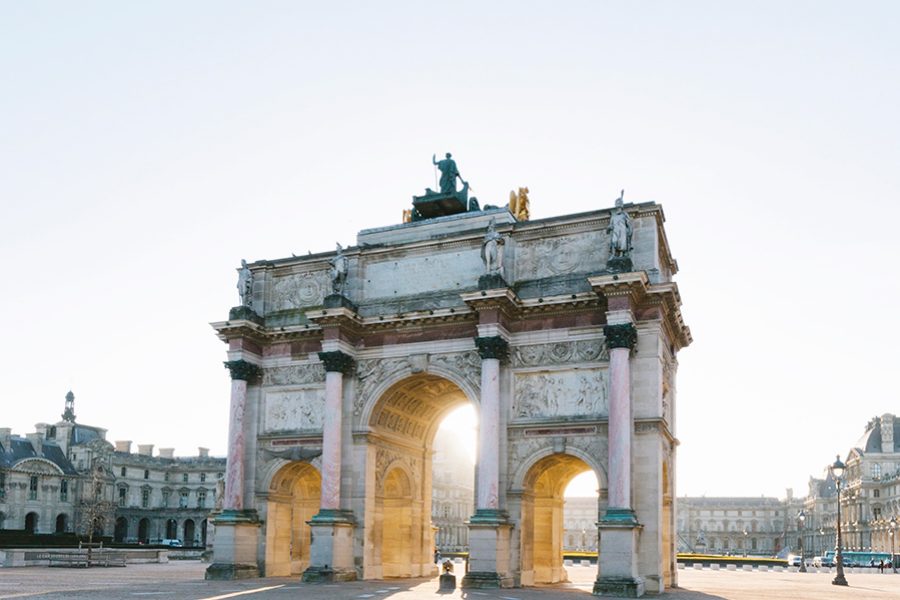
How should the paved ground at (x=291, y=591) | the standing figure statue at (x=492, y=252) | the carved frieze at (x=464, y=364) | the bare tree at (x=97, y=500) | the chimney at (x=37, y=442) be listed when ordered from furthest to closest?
1. the chimney at (x=37, y=442)
2. the bare tree at (x=97, y=500)
3. the carved frieze at (x=464, y=364)
4. the standing figure statue at (x=492, y=252)
5. the paved ground at (x=291, y=591)

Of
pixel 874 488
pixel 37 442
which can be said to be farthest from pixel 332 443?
pixel 874 488

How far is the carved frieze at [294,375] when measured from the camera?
35.2m

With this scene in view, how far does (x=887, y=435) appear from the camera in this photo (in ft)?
361

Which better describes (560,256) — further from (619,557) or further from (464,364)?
(619,557)

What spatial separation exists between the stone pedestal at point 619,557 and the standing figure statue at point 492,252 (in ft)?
28.8

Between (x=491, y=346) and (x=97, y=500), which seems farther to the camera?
(x=97, y=500)

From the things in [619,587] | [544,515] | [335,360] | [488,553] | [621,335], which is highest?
[621,335]

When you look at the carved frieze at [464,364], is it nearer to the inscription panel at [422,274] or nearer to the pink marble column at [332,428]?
the inscription panel at [422,274]

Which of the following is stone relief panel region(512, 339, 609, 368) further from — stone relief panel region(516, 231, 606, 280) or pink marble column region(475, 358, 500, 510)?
stone relief panel region(516, 231, 606, 280)

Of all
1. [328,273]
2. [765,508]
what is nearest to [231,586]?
[328,273]

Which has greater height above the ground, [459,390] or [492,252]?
[492,252]

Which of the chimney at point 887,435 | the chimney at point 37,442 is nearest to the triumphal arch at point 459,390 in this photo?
the chimney at point 37,442

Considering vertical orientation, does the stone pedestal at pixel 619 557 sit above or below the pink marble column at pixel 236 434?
below

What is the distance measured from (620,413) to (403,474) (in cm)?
1041
